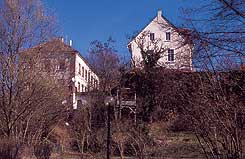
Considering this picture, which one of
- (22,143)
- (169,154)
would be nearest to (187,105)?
(169,154)

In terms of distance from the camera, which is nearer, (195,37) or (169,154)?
(195,37)

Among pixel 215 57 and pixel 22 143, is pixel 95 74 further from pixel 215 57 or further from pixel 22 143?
pixel 215 57

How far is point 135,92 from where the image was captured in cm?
2655

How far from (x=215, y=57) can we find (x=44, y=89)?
14.4 metres

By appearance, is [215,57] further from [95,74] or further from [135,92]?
[95,74]

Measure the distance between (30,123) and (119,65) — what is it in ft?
45.3

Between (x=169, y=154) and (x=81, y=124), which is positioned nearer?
(x=169, y=154)

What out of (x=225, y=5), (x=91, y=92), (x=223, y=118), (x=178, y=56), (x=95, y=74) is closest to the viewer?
(x=225, y=5)

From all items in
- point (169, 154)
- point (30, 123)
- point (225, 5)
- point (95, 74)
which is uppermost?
point (95, 74)

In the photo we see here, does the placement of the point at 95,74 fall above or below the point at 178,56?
above

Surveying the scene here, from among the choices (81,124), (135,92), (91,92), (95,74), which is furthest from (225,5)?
(95,74)

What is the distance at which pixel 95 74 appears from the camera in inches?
1352

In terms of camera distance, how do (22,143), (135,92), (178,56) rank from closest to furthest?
1. (178,56)
2. (22,143)
3. (135,92)

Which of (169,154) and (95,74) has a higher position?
(95,74)
